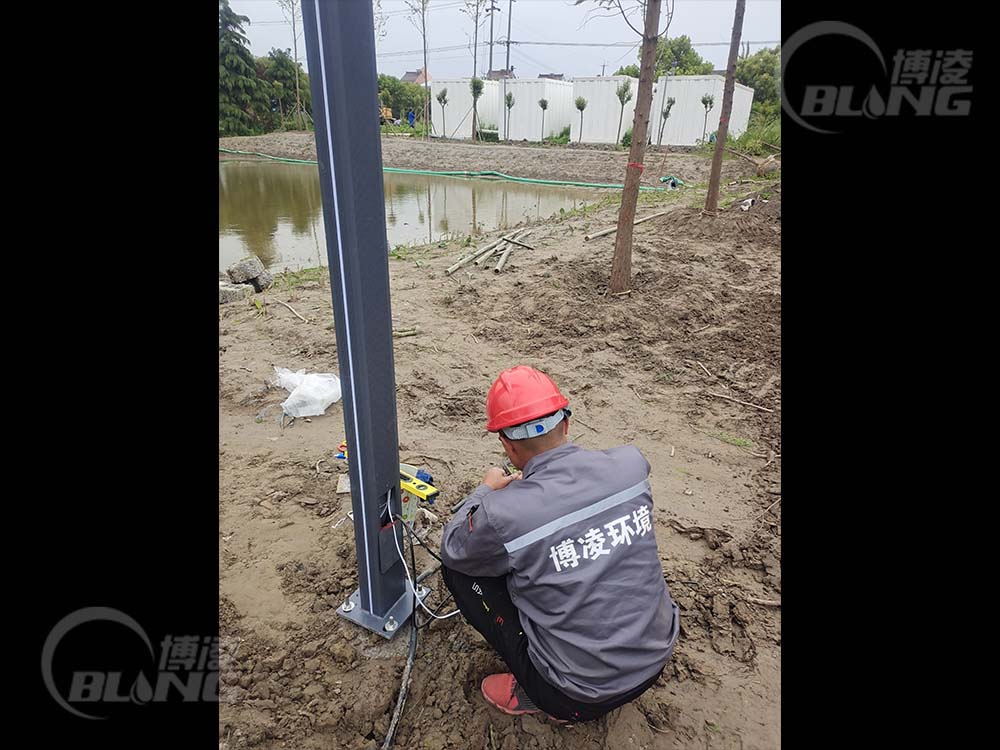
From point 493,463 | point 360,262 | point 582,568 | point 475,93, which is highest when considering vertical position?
point 475,93

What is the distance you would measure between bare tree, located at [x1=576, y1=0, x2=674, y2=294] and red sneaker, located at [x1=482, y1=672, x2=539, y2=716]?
5.05 metres

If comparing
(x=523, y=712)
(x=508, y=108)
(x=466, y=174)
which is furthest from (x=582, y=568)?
(x=508, y=108)

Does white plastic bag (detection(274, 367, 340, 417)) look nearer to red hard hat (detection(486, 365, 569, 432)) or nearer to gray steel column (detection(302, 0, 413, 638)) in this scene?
gray steel column (detection(302, 0, 413, 638))

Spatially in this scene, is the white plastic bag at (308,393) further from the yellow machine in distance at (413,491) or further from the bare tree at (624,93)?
the bare tree at (624,93)

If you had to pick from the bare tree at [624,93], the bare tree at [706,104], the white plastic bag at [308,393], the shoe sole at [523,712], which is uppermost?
the bare tree at [624,93]

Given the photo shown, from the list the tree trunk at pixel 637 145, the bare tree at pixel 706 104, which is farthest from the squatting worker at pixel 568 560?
the bare tree at pixel 706 104

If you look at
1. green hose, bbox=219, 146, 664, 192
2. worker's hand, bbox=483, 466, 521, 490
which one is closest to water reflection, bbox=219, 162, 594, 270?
green hose, bbox=219, 146, 664, 192

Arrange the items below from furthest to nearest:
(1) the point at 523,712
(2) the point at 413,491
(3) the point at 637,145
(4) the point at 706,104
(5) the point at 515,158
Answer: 1. (5) the point at 515,158
2. (4) the point at 706,104
3. (3) the point at 637,145
4. (2) the point at 413,491
5. (1) the point at 523,712

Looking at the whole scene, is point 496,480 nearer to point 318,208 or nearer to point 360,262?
point 360,262

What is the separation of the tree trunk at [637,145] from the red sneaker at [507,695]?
16.6 ft

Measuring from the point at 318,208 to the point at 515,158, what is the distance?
12190 millimetres

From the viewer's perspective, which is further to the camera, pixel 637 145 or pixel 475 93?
pixel 475 93

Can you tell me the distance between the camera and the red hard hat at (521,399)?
1.87m

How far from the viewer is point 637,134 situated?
5.68 metres
